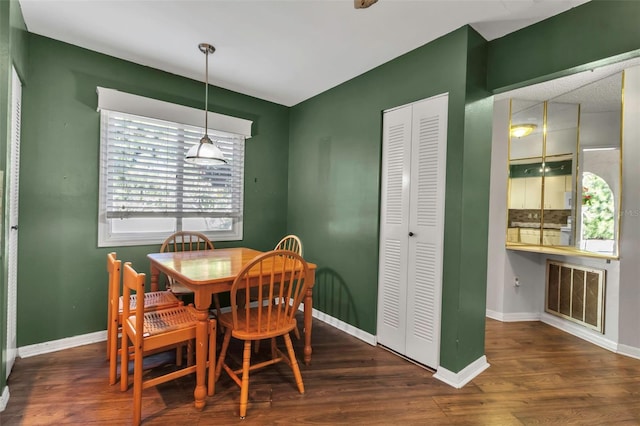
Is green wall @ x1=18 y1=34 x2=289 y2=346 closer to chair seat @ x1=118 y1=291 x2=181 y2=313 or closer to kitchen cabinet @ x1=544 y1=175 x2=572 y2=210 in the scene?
chair seat @ x1=118 y1=291 x2=181 y2=313

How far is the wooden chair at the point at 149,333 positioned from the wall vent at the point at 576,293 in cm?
352

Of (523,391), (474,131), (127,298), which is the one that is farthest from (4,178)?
(523,391)

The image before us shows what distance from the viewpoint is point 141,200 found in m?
2.79

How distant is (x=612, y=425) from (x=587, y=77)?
2.84 meters

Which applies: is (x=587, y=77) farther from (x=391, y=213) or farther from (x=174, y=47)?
Result: (x=174, y=47)

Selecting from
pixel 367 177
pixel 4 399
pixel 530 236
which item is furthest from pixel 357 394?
pixel 530 236

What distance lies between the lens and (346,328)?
2967mm

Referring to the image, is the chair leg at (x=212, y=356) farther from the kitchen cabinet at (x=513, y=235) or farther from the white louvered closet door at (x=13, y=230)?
the kitchen cabinet at (x=513, y=235)

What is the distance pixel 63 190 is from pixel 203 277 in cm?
162

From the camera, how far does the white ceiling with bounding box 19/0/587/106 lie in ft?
6.26

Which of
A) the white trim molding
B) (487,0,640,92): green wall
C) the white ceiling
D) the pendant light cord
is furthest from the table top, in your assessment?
(487,0,640,92): green wall

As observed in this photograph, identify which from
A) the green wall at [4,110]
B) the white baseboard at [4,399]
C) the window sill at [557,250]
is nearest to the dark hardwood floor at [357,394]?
the white baseboard at [4,399]

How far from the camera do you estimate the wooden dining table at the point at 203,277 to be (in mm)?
1743

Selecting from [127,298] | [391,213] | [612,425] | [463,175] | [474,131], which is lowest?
[612,425]
